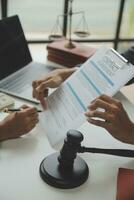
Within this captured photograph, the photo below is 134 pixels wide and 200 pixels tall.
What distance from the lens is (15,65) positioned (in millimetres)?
1504

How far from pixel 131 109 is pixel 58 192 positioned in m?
0.58

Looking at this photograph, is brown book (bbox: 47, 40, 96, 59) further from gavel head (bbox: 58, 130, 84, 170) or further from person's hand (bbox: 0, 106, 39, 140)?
gavel head (bbox: 58, 130, 84, 170)

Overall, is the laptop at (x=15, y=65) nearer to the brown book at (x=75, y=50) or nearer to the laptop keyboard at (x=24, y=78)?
the laptop keyboard at (x=24, y=78)

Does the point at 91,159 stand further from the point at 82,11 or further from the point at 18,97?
the point at 82,11

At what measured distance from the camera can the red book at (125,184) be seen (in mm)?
849

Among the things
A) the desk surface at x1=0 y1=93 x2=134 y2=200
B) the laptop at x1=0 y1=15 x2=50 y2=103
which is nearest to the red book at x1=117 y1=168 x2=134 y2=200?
the desk surface at x1=0 y1=93 x2=134 y2=200

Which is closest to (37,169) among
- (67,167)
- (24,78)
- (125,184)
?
(67,167)

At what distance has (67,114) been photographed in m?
1.01

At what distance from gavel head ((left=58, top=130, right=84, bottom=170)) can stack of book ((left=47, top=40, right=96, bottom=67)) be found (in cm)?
80

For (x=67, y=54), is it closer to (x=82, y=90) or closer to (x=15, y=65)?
(x=15, y=65)

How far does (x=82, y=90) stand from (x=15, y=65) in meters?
0.55

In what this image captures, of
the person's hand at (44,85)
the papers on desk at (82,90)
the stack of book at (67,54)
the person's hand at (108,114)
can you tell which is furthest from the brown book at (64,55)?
the person's hand at (108,114)

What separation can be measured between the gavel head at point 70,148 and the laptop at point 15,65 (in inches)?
16.8

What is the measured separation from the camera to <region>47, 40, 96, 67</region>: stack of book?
65.5 inches
